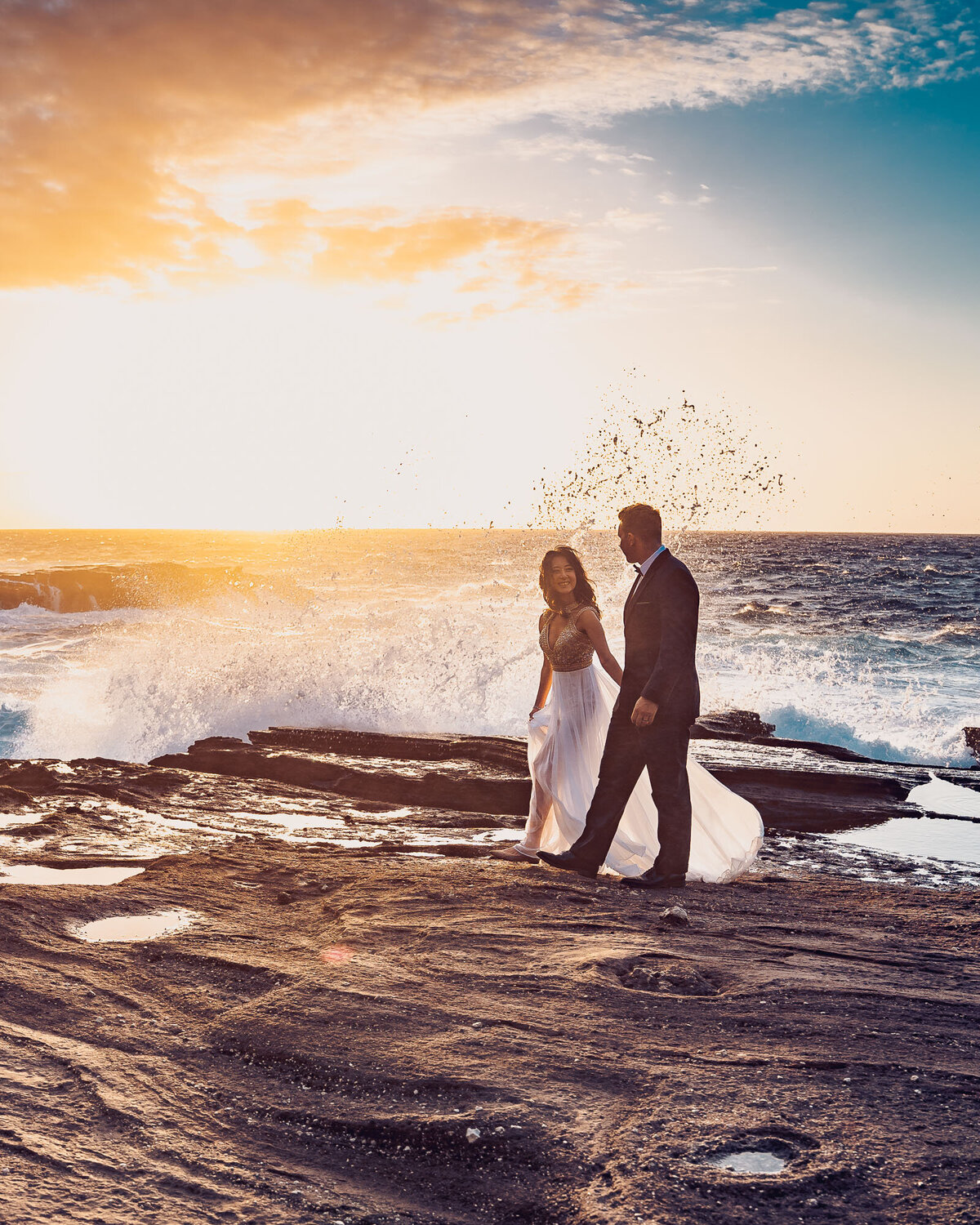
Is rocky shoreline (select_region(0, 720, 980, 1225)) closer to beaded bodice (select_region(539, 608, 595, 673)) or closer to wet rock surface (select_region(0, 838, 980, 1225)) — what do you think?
wet rock surface (select_region(0, 838, 980, 1225))

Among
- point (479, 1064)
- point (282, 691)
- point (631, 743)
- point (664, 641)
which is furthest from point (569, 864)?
point (282, 691)

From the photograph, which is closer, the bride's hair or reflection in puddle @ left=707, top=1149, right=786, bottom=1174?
reflection in puddle @ left=707, top=1149, right=786, bottom=1174

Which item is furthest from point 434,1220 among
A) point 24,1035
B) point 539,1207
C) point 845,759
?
point 845,759

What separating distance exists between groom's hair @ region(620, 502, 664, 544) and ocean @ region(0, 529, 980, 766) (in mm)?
7791

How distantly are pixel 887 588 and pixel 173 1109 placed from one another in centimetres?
5582

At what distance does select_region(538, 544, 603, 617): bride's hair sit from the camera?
6.38m

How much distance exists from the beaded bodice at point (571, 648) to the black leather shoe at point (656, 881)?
1.50m

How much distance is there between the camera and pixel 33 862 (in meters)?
6.40

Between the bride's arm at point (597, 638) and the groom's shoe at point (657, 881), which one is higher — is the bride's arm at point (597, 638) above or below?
above

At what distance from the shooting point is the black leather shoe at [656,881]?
5855mm

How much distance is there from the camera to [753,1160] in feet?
8.58

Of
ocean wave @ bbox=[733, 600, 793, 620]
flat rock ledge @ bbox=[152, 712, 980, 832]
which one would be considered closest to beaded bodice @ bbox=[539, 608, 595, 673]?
flat rock ledge @ bbox=[152, 712, 980, 832]

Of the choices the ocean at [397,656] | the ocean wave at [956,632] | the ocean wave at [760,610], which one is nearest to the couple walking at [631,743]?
the ocean at [397,656]

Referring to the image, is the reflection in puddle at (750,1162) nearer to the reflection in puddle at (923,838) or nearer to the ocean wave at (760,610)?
the reflection in puddle at (923,838)
